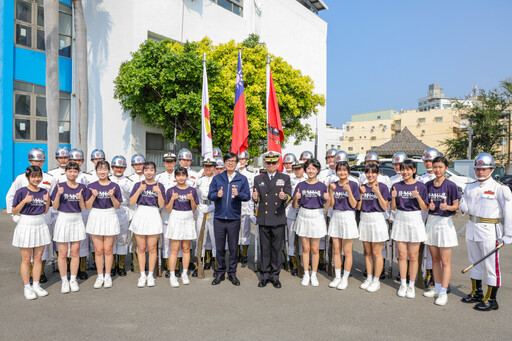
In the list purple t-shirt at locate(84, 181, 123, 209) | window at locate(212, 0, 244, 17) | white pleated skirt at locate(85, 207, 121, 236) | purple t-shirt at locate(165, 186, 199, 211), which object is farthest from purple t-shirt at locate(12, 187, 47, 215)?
window at locate(212, 0, 244, 17)

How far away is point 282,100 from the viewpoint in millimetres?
18391

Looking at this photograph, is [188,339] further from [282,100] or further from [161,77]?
[282,100]

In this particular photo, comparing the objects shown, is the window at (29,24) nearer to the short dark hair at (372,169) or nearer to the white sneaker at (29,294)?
the white sneaker at (29,294)

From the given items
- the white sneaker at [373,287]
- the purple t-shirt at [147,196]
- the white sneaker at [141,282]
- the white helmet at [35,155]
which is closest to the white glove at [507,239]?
the white sneaker at [373,287]

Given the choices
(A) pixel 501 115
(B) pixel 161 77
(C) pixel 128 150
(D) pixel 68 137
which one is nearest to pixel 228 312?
(B) pixel 161 77

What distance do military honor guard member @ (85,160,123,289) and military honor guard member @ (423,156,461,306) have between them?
499 cm

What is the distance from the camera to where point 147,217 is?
227 inches

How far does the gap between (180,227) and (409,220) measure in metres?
3.67

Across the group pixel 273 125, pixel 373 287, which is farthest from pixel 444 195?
pixel 273 125

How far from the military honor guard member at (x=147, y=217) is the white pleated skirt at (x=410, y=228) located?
12.6 feet

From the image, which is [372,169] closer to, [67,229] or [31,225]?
[67,229]

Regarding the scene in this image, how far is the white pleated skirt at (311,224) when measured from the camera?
19.1 ft

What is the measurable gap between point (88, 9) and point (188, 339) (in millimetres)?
17623

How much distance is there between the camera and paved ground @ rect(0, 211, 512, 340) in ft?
13.6
